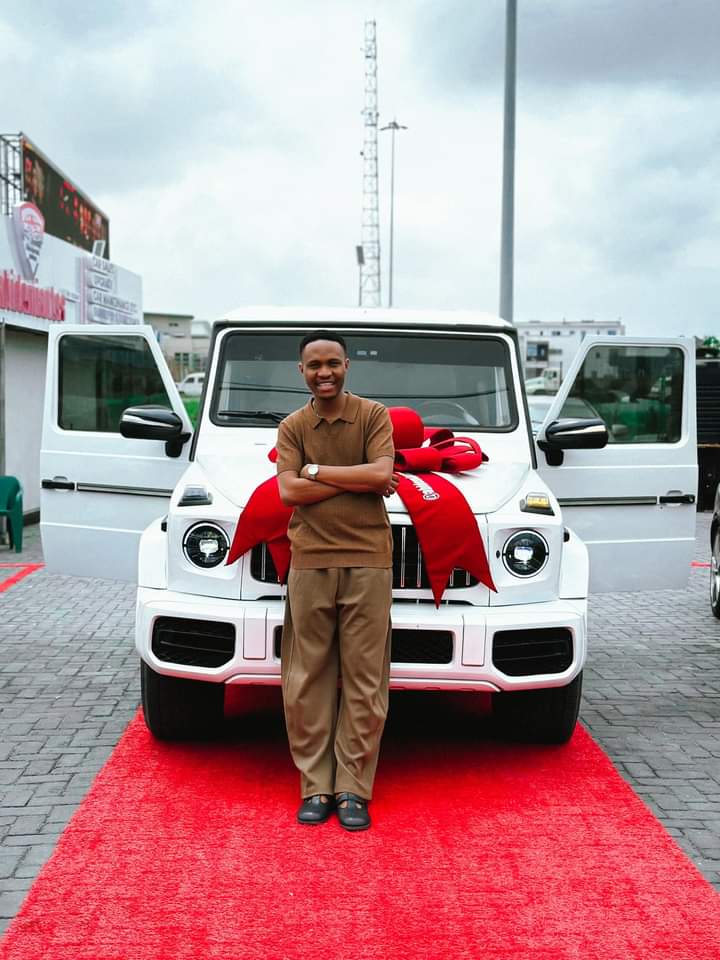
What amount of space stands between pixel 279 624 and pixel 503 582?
1.00 metres

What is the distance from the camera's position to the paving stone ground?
15.5 feet

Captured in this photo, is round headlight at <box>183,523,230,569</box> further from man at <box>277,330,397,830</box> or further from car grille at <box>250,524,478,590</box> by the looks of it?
man at <box>277,330,397,830</box>

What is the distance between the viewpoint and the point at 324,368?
464 centimetres

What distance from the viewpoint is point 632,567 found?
21.4 feet

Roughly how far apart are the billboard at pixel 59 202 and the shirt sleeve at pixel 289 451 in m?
17.5

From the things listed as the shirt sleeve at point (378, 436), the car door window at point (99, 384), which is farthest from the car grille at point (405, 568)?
the car door window at point (99, 384)

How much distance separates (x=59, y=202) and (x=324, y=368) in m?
21.2

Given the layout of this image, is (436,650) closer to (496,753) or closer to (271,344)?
(496,753)

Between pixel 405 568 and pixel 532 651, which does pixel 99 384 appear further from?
pixel 532 651

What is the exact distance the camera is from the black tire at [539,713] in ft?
18.0

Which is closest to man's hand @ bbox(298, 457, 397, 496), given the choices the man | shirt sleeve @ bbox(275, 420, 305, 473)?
the man

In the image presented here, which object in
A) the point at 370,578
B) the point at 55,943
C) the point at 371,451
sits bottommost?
the point at 55,943

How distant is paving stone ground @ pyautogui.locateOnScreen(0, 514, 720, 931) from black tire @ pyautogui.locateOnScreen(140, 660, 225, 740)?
0.33m

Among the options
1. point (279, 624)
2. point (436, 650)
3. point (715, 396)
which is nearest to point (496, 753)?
point (436, 650)
